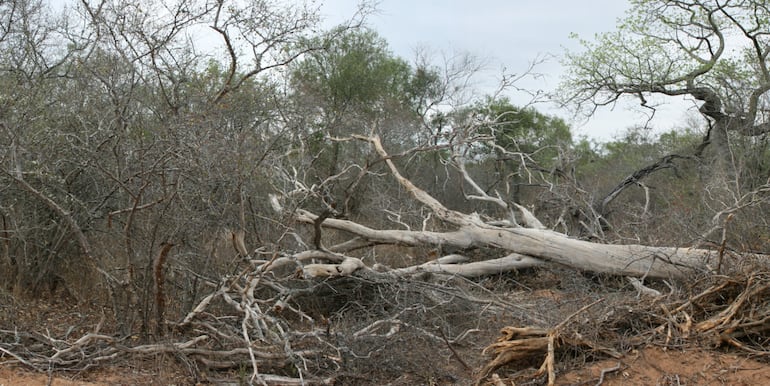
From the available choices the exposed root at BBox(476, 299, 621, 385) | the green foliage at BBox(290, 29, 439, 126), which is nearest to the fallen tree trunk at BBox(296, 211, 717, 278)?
the exposed root at BBox(476, 299, 621, 385)

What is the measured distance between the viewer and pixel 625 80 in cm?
1514

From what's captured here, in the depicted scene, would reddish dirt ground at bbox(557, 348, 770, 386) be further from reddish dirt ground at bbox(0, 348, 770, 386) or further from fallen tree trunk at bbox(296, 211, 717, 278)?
fallen tree trunk at bbox(296, 211, 717, 278)

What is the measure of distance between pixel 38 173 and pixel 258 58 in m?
2.41

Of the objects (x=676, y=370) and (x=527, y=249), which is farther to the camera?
(x=527, y=249)

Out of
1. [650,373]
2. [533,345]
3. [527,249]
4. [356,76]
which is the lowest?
[650,373]

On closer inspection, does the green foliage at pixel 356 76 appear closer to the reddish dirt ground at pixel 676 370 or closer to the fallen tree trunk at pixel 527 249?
the fallen tree trunk at pixel 527 249

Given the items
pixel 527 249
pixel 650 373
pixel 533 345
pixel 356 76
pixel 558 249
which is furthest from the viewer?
pixel 356 76

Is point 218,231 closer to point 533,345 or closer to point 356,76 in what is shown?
point 533,345

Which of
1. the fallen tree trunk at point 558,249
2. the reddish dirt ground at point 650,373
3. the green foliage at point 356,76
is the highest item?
the green foliage at point 356,76

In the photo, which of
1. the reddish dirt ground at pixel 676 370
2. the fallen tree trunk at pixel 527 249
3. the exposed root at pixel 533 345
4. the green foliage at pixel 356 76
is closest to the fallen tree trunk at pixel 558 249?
the fallen tree trunk at pixel 527 249

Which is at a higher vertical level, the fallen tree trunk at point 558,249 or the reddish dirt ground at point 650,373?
the fallen tree trunk at point 558,249

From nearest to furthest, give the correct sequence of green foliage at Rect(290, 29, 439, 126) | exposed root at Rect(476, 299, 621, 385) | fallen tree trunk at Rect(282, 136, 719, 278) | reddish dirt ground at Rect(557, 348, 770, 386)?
reddish dirt ground at Rect(557, 348, 770, 386)
exposed root at Rect(476, 299, 621, 385)
fallen tree trunk at Rect(282, 136, 719, 278)
green foliage at Rect(290, 29, 439, 126)

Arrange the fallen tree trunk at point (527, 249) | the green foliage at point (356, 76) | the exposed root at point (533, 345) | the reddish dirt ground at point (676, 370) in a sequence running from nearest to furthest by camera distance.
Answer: the reddish dirt ground at point (676, 370)
the exposed root at point (533, 345)
the fallen tree trunk at point (527, 249)
the green foliage at point (356, 76)

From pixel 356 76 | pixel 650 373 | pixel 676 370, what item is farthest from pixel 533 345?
pixel 356 76
